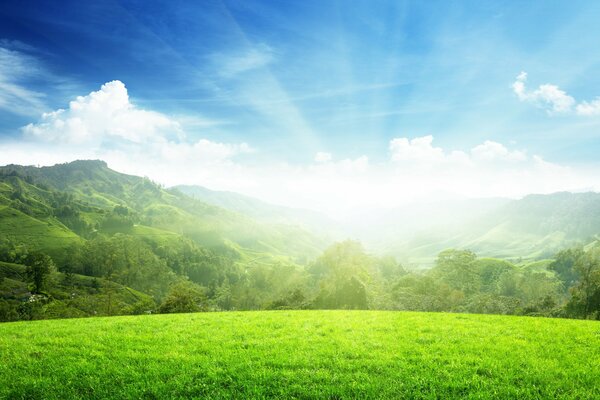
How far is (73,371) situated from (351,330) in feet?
41.1

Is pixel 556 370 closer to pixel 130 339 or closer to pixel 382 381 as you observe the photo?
pixel 382 381

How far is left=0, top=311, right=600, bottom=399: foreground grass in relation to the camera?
435 inches

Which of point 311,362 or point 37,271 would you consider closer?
point 311,362

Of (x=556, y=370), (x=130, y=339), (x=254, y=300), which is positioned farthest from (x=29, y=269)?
(x=556, y=370)

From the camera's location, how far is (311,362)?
42.8ft

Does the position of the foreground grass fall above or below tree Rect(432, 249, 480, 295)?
above

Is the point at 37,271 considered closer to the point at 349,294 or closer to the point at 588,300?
the point at 349,294

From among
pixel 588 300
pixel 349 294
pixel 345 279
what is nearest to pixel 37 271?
pixel 345 279

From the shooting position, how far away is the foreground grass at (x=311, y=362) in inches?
435

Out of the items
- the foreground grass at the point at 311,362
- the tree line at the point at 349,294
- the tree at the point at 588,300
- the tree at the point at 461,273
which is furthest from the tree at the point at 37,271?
the tree at the point at 461,273

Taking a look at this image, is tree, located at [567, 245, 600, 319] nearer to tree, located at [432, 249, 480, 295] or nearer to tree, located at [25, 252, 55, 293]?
tree, located at [432, 249, 480, 295]

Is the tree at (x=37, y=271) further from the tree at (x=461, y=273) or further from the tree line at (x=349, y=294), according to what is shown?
the tree at (x=461, y=273)

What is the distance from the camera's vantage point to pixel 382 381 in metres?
11.3

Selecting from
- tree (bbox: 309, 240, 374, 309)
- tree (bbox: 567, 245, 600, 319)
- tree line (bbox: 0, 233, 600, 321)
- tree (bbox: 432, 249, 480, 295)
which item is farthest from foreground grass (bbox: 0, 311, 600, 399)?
tree (bbox: 432, 249, 480, 295)
